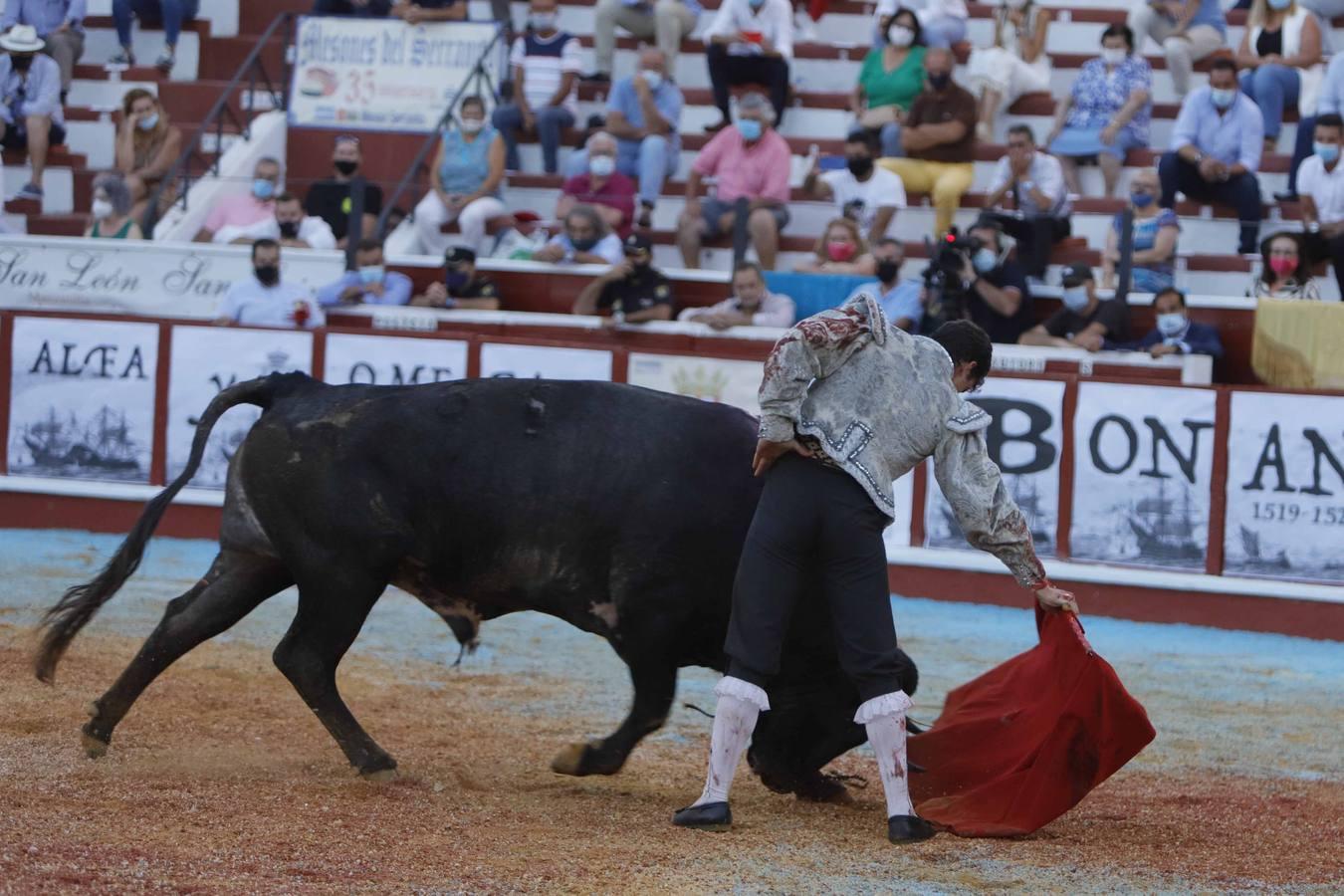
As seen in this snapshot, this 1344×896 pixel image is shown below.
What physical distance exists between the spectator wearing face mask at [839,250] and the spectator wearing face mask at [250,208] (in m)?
4.80

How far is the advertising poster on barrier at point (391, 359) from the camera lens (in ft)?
39.5

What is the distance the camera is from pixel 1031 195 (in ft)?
44.0

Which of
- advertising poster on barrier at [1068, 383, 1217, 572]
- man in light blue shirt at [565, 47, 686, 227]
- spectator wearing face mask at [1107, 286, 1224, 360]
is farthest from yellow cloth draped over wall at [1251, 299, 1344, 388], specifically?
man in light blue shirt at [565, 47, 686, 227]

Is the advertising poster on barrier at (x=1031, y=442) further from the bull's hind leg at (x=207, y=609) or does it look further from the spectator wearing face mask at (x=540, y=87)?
the spectator wearing face mask at (x=540, y=87)

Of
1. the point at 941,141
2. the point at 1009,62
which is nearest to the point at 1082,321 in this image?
the point at 941,141

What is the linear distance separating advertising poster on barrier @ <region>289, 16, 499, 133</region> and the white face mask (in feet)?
12.0

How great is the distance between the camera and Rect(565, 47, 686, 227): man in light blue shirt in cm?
1473

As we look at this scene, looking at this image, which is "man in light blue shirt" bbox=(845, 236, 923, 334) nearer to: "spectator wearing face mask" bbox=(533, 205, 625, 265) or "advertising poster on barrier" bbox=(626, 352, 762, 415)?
"advertising poster on barrier" bbox=(626, 352, 762, 415)

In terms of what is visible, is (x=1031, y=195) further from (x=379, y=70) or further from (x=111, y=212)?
(x=111, y=212)

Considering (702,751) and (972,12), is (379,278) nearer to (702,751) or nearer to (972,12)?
(972,12)

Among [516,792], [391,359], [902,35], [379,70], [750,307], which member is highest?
[902,35]

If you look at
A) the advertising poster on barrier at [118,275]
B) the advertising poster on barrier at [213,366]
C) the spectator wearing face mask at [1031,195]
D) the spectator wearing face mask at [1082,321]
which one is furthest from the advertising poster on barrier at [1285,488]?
the advertising poster on barrier at [118,275]

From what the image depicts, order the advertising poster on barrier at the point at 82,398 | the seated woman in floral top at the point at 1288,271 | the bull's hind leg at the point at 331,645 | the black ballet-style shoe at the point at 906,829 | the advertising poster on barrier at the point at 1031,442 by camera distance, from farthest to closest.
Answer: the advertising poster on barrier at the point at 82,398
the seated woman in floral top at the point at 1288,271
the advertising poster on barrier at the point at 1031,442
the bull's hind leg at the point at 331,645
the black ballet-style shoe at the point at 906,829

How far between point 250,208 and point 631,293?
4.17m
